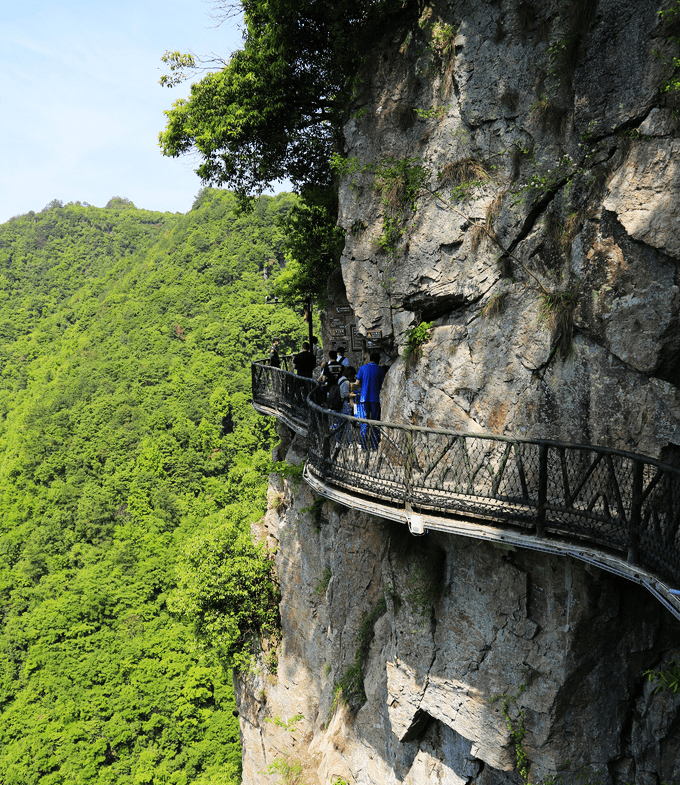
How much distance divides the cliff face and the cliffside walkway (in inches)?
27.8

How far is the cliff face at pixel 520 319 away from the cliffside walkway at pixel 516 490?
27.8 inches

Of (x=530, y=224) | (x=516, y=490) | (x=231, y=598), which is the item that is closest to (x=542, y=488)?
(x=516, y=490)

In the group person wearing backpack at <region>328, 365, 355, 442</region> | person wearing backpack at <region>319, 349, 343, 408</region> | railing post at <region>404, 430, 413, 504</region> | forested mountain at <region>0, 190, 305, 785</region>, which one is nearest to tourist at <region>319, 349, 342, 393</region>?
person wearing backpack at <region>319, 349, 343, 408</region>

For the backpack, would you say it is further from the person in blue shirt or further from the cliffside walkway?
the cliffside walkway

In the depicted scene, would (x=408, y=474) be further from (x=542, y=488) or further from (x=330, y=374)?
(x=330, y=374)

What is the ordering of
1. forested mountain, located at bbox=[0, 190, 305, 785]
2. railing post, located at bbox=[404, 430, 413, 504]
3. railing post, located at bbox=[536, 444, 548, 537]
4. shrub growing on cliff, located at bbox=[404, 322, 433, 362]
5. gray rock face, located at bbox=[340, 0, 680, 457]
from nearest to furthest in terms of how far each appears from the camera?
1. railing post, located at bbox=[536, 444, 548, 537]
2. gray rock face, located at bbox=[340, 0, 680, 457]
3. railing post, located at bbox=[404, 430, 413, 504]
4. shrub growing on cliff, located at bbox=[404, 322, 433, 362]
5. forested mountain, located at bbox=[0, 190, 305, 785]

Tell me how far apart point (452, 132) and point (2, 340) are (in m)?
79.9

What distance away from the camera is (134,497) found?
42750 mm

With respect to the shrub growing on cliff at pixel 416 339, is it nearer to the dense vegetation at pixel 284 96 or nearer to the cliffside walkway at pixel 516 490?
the cliffside walkway at pixel 516 490

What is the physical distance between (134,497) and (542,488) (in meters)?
41.4

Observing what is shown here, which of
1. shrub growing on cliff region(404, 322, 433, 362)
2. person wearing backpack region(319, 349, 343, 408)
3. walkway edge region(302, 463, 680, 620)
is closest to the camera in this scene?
walkway edge region(302, 463, 680, 620)

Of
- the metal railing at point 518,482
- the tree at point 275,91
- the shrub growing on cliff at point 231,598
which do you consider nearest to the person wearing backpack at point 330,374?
the metal railing at point 518,482

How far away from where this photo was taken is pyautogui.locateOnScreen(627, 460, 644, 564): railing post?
16.8 feet

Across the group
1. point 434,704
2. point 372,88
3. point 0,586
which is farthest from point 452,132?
point 0,586
